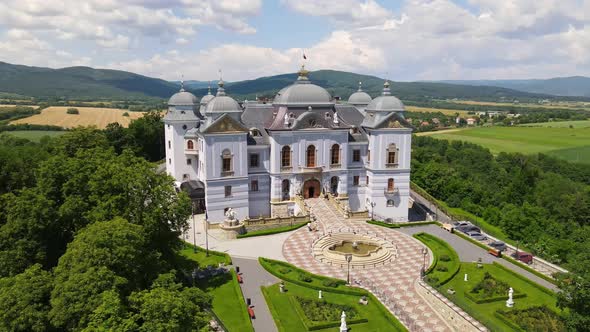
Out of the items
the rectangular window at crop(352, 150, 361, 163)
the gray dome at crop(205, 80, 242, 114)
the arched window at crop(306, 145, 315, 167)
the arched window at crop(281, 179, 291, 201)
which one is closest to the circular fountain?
the arched window at crop(281, 179, 291, 201)

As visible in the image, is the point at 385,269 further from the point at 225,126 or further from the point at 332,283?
the point at 225,126

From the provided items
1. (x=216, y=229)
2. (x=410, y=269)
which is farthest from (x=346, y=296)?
(x=216, y=229)

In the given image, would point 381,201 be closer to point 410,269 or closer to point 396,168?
point 396,168

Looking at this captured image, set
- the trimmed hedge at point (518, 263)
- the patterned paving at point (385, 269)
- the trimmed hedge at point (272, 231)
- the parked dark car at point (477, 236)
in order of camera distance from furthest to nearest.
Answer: the parked dark car at point (477, 236), the trimmed hedge at point (272, 231), the trimmed hedge at point (518, 263), the patterned paving at point (385, 269)

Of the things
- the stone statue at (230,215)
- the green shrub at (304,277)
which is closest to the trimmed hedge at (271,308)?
the green shrub at (304,277)

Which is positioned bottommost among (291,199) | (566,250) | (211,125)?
(566,250)

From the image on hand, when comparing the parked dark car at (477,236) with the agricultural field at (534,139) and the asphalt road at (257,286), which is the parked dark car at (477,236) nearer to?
the asphalt road at (257,286)

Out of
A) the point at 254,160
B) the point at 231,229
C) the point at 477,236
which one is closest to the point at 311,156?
the point at 254,160
